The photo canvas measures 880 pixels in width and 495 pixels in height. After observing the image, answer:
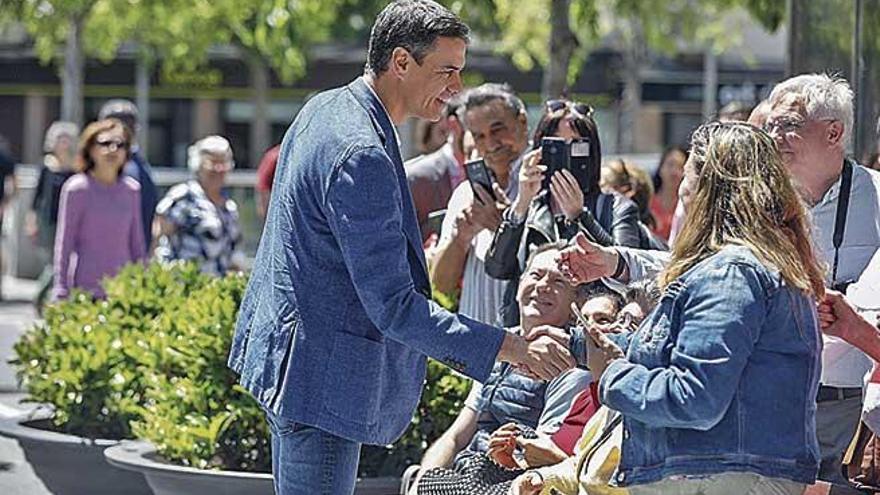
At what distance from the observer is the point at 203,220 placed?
10.6 m

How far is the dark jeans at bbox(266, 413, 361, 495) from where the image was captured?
4.80m

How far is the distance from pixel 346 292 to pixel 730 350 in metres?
1.10

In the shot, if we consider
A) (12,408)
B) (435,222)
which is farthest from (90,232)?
(435,222)

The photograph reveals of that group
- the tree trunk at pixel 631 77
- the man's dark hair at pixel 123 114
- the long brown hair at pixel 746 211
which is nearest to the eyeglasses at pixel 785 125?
the long brown hair at pixel 746 211

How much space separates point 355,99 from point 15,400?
6.50 metres

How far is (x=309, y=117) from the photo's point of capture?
485 centimetres

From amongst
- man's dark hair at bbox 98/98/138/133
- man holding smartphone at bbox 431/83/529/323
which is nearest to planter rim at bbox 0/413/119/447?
man holding smartphone at bbox 431/83/529/323

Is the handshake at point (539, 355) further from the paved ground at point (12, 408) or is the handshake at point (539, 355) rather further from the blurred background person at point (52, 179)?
the blurred background person at point (52, 179)

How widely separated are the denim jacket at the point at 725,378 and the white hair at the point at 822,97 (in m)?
1.32

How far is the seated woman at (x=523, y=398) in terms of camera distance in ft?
19.1

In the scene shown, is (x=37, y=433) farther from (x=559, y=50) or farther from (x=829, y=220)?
(x=559, y=50)

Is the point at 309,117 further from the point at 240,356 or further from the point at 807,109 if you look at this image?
the point at 807,109

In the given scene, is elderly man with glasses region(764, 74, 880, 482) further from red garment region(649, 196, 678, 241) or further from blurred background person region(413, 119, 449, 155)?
red garment region(649, 196, 678, 241)

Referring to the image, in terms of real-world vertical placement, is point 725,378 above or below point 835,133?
below
